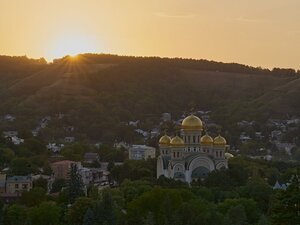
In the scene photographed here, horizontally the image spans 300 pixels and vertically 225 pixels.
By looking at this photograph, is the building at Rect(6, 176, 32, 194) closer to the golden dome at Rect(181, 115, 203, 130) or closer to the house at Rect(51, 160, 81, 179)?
the house at Rect(51, 160, 81, 179)

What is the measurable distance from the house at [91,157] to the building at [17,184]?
433 inches

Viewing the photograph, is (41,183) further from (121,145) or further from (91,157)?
(121,145)

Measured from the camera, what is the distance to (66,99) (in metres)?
98.7

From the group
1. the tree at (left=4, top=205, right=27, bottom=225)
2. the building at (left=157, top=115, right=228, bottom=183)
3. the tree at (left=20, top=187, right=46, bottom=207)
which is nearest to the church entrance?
the building at (left=157, top=115, right=228, bottom=183)

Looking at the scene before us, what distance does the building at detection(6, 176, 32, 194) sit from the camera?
140ft

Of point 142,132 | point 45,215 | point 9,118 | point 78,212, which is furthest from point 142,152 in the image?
point 78,212

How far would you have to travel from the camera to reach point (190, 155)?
4425 centimetres

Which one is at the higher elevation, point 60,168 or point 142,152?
point 142,152

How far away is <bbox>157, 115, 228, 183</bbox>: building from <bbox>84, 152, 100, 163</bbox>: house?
9.72 meters

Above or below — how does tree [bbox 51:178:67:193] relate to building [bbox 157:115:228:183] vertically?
below

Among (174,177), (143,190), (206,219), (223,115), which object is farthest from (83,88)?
(206,219)

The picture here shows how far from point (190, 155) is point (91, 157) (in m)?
14.4

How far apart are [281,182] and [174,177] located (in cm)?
523

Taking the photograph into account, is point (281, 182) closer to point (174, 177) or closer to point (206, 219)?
point (174, 177)
